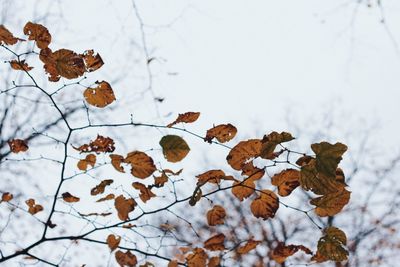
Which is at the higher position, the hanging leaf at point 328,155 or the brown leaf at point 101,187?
the brown leaf at point 101,187

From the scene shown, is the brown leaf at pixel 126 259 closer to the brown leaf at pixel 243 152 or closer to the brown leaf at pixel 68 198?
the brown leaf at pixel 68 198

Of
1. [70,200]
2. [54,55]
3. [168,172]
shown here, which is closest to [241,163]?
A: [168,172]

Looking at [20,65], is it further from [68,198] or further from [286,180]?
[286,180]

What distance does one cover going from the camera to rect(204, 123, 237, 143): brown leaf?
4.66 feet

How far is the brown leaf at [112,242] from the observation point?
1778mm

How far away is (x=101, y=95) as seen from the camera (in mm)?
1567

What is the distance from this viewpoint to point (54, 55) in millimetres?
1473

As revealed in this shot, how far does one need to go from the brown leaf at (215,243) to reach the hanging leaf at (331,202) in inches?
25.8

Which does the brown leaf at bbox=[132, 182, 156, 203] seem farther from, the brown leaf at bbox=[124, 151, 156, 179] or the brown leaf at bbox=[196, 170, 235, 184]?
the brown leaf at bbox=[196, 170, 235, 184]

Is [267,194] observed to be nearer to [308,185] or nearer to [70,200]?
[308,185]

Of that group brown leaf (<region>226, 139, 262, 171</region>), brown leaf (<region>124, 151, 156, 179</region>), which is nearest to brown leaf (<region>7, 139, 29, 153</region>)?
brown leaf (<region>124, 151, 156, 179</region>)

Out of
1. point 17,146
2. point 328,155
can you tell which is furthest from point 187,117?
point 17,146

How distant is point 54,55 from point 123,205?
717 mm

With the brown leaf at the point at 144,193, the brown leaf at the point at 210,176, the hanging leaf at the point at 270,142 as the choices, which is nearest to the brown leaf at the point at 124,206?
the brown leaf at the point at 144,193
